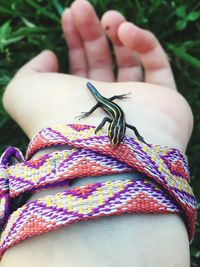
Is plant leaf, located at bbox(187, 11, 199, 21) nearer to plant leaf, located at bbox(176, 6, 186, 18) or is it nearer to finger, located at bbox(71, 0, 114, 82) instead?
plant leaf, located at bbox(176, 6, 186, 18)

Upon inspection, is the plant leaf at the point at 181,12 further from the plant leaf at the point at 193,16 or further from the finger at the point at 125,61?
the finger at the point at 125,61

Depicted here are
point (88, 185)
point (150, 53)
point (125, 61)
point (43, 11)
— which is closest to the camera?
point (88, 185)

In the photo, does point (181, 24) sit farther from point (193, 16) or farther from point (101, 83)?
point (101, 83)

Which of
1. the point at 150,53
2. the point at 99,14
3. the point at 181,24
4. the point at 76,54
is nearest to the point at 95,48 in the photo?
the point at 76,54

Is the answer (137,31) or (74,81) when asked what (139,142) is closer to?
(74,81)

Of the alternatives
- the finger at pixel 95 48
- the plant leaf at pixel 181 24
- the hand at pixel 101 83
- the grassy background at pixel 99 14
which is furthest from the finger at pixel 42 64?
the plant leaf at pixel 181 24

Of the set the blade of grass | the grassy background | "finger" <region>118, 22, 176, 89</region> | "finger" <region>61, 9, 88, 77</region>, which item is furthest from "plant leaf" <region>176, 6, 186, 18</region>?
the blade of grass

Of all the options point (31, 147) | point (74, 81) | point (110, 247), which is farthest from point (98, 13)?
point (110, 247)
